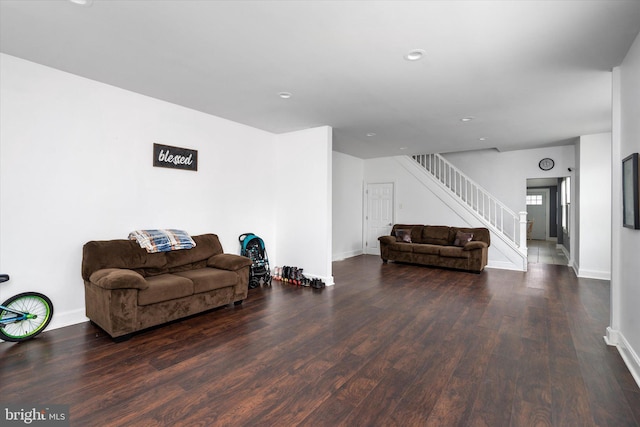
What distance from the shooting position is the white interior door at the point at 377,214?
8.41 m

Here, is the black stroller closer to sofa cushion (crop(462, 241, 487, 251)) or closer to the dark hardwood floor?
the dark hardwood floor

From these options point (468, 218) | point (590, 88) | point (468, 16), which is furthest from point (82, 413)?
point (468, 218)

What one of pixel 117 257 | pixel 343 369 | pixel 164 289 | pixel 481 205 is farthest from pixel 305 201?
pixel 481 205

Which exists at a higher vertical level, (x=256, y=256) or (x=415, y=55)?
(x=415, y=55)

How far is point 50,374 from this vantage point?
233 cm

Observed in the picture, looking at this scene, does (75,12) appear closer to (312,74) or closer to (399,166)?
(312,74)

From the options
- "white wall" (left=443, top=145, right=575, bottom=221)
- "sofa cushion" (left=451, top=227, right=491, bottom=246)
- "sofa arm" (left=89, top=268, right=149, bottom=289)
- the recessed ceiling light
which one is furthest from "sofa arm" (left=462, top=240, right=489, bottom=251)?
"sofa arm" (left=89, top=268, right=149, bottom=289)

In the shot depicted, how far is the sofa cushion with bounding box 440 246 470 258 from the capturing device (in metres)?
6.10

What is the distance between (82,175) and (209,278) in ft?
5.95

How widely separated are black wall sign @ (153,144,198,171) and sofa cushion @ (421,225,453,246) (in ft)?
17.3

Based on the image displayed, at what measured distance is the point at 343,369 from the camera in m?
2.44

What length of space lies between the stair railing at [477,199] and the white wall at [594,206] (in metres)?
1.00

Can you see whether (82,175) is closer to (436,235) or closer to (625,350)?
(625,350)

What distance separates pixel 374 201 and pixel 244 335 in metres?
6.23
